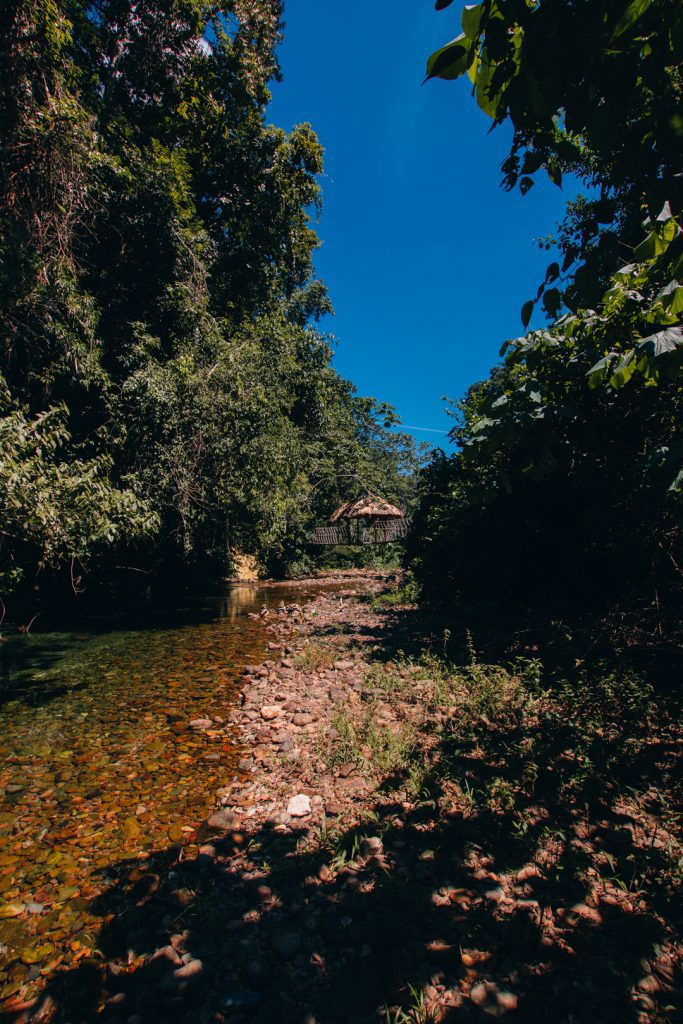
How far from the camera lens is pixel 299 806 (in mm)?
4059

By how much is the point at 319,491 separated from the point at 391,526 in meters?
5.62

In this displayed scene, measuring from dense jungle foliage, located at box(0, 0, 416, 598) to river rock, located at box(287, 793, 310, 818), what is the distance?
5.82 metres

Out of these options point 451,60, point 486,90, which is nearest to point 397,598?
point 486,90

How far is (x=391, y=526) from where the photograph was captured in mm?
28516

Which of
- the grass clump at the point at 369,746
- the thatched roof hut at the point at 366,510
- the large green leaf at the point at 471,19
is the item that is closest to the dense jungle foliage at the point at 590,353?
the large green leaf at the point at 471,19

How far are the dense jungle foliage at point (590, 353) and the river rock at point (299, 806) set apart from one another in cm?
315

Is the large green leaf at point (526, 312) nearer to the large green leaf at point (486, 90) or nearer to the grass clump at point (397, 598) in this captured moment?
the large green leaf at point (486, 90)

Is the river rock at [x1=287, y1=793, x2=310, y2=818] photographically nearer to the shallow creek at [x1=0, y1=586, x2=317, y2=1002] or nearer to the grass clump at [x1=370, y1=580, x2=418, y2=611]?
the shallow creek at [x1=0, y1=586, x2=317, y2=1002]

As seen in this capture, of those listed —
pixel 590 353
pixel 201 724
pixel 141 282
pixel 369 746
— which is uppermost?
pixel 141 282

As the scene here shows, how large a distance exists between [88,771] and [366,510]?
2229 centimetres

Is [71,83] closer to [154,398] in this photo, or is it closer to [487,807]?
[154,398]

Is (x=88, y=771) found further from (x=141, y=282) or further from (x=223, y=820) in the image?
(x=141, y=282)

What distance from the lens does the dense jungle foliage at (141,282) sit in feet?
30.8

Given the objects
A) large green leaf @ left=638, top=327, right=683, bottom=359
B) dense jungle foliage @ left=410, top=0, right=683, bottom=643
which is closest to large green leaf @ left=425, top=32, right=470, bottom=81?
dense jungle foliage @ left=410, top=0, right=683, bottom=643
